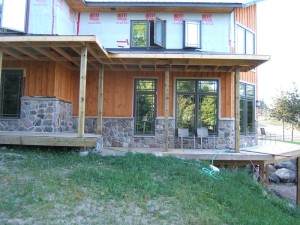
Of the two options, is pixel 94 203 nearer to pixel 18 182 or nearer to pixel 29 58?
pixel 18 182

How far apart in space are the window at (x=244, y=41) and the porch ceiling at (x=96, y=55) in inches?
66.0

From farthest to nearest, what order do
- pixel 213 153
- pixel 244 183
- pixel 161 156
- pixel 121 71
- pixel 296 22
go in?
pixel 296 22, pixel 121 71, pixel 213 153, pixel 161 156, pixel 244 183

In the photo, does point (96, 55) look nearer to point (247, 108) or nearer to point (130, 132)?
point (130, 132)

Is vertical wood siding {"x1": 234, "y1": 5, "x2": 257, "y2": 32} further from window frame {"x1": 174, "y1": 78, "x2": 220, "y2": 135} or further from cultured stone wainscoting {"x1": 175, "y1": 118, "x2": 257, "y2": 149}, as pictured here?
cultured stone wainscoting {"x1": 175, "y1": 118, "x2": 257, "y2": 149}

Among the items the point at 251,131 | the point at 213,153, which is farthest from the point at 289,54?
the point at 213,153

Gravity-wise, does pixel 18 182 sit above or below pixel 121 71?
below

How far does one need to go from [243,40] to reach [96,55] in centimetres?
631

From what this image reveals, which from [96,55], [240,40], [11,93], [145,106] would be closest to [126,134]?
[145,106]

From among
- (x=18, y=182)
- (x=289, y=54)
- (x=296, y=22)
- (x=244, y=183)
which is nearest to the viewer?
(x=18, y=182)

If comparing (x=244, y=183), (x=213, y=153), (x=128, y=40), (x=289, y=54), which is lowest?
(x=244, y=183)

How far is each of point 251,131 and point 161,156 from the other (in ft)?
17.2

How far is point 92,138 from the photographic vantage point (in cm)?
820

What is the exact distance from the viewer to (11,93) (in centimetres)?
1030

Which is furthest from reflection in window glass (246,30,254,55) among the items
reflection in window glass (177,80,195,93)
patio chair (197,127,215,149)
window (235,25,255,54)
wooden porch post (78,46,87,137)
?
wooden porch post (78,46,87,137)
